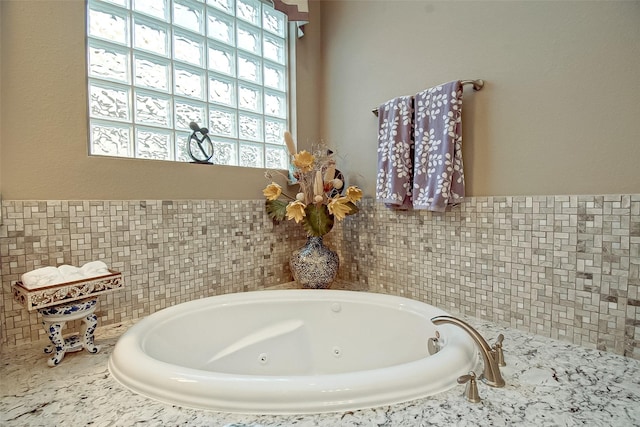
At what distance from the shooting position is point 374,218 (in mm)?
1523

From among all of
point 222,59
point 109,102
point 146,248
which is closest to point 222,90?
point 222,59

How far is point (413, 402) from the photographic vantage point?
2.02ft

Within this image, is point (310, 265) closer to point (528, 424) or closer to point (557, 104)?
point (528, 424)

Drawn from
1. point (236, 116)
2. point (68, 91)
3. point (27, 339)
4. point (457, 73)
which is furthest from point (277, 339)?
point (457, 73)

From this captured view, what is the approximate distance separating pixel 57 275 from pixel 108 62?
0.88 metres

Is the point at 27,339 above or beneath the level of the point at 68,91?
beneath

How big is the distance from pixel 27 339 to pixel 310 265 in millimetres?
1066

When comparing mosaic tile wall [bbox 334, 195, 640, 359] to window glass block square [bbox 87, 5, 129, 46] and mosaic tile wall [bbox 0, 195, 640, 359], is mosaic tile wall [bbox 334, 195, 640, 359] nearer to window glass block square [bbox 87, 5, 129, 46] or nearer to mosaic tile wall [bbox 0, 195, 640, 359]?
mosaic tile wall [bbox 0, 195, 640, 359]

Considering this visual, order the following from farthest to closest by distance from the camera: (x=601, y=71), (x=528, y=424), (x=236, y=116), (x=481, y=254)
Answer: (x=236, y=116), (x=481, y=254), (x=601, y=71), (x=528, y=424)

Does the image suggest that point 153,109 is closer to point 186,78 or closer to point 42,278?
point 186,78

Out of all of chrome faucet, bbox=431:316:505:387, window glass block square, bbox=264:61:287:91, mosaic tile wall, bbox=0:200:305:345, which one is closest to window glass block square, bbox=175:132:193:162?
mosaic tile wall, bbox=0:200:305:345

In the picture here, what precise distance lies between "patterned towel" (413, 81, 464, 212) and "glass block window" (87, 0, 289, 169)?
843 mm

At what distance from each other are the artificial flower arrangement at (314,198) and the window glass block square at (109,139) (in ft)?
2.05

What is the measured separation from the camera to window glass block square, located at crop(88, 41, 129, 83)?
3.69 ft
